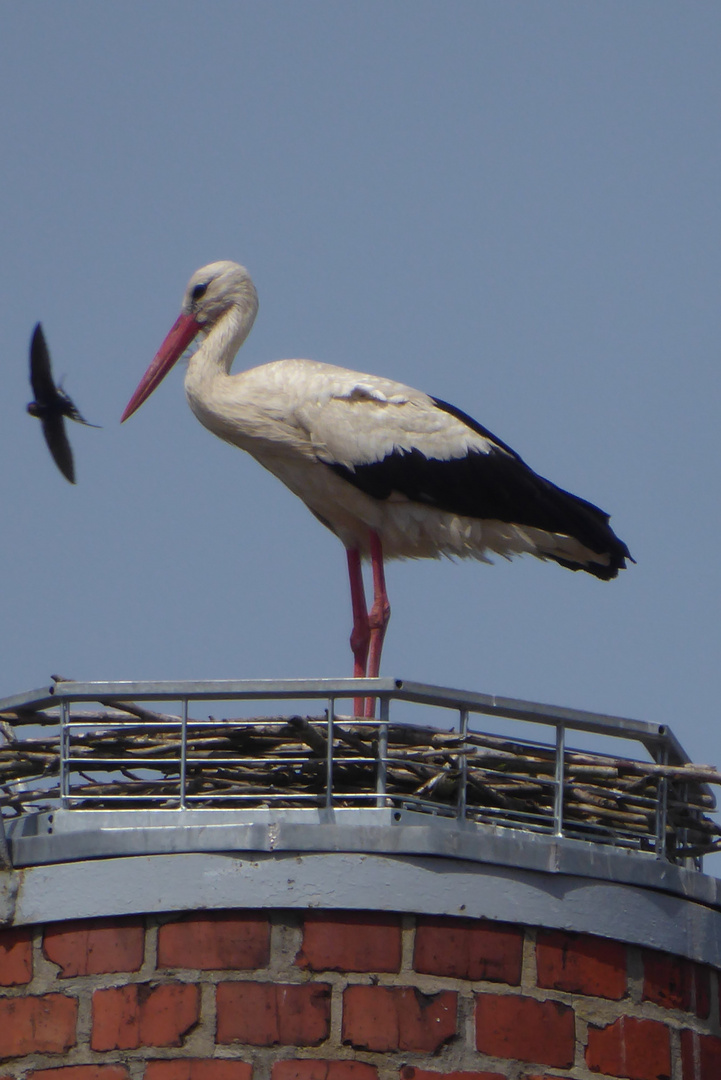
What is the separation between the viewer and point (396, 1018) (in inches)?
186

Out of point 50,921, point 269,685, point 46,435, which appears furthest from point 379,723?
point 46,435

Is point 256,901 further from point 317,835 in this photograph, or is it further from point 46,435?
point 46,435

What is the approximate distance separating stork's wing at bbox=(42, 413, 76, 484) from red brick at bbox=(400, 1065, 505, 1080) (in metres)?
3.30

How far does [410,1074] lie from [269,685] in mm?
1092

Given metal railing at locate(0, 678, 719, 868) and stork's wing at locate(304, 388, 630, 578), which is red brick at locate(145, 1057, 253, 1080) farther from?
stork's wing at locate(304, 388, 630, 578)

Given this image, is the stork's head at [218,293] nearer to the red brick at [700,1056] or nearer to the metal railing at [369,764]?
the metal railing at [369,764]

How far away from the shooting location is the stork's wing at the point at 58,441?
286 inches

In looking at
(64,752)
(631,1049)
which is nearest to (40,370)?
(64,752)

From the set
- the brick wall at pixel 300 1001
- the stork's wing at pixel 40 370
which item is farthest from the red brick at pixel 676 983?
the stork's wing at pixel 40 370

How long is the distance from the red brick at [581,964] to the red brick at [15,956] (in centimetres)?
141

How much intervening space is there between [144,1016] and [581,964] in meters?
1.22

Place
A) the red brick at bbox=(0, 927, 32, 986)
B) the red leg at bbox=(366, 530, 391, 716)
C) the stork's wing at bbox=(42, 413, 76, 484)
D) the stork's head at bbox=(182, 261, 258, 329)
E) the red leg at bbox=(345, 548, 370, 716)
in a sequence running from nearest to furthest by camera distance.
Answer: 1. the red brick at bbox=(0, 927, 32, 986)
2. the stork's wing at bbox=(42, 413, 76, 484)
3. the red leg at bbox=(366, 530, 391, 716)
4. the red leg at bbox=(345, 548, 370, 716)
5. the stork's head at bbox=(182, 261, 258, 329)

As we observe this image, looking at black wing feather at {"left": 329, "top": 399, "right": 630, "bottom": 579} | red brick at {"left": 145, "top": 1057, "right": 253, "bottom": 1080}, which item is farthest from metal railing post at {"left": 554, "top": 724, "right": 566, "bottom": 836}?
black wing feather at {"left": 329, "top": 399, "right": 630, "bottom": 579}

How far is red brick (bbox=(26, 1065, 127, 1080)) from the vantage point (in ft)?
15.4
